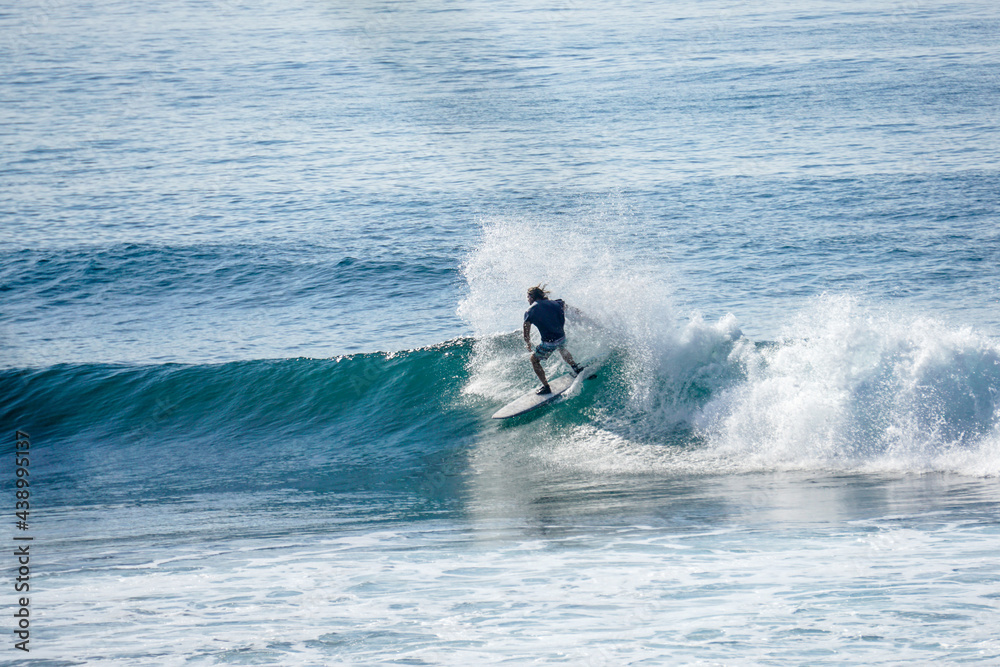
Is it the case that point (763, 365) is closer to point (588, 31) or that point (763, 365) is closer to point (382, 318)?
point (382, 318)

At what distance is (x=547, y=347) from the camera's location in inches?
450

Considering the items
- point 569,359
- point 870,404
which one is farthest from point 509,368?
point 870,404

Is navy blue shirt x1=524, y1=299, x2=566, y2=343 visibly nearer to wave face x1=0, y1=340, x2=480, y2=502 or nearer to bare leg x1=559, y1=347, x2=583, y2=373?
bare leg x1=559, y1=347, x2=583, y2=373

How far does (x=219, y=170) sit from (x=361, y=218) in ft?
23.8

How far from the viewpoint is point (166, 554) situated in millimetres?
8375

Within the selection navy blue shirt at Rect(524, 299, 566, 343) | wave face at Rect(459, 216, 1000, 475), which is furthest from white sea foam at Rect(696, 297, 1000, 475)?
navy blue shirt at Rect(524, 299, 566, 343)

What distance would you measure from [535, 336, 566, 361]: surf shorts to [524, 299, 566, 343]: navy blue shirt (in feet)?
0.33

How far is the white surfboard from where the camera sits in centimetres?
1170

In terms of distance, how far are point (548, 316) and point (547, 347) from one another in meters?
0.49

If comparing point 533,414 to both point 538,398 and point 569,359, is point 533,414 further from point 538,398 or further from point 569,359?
point 569,359

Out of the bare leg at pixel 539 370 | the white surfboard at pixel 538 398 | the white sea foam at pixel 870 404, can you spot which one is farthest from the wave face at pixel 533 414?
the bare leg at pixel 539 370
